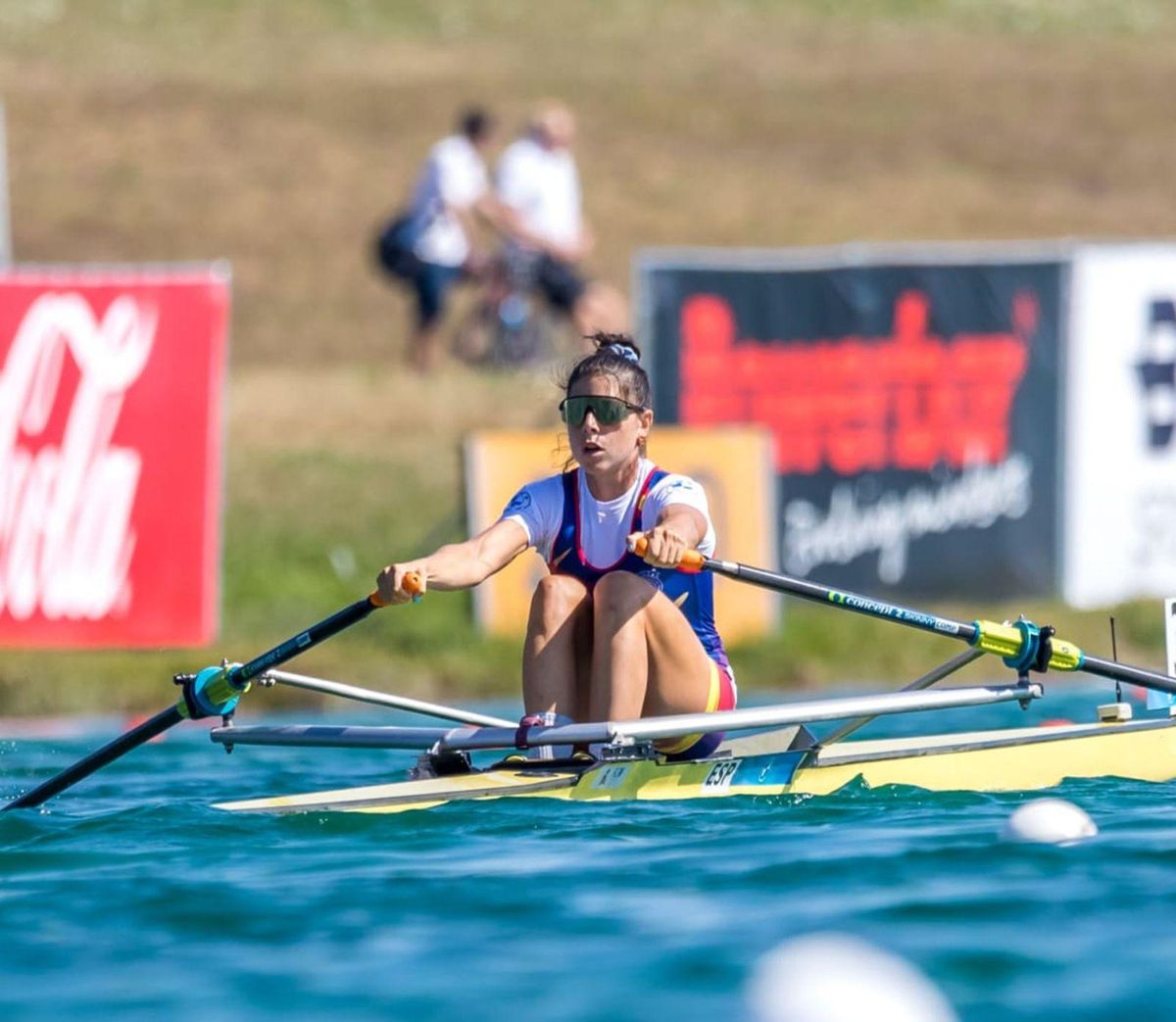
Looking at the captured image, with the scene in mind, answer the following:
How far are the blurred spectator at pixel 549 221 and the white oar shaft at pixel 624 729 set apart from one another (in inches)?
395

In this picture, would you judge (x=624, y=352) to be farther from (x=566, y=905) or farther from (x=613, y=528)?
(x=566, y=905)

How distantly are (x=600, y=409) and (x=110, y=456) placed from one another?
544 cm

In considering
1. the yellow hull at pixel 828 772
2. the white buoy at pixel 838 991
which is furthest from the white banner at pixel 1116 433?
the white buoy at pixel 838 991

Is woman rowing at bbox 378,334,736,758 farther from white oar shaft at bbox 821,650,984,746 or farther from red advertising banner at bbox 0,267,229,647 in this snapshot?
red advertising banner at bbox 0,267,229,647

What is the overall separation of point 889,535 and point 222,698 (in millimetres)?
6541

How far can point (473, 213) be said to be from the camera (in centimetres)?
1794

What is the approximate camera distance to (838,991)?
14.6 ft

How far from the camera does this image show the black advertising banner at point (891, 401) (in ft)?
44.1

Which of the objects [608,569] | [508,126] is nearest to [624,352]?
[608,569]

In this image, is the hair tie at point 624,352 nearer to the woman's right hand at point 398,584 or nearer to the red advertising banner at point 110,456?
the woman's right hand at point 398,584

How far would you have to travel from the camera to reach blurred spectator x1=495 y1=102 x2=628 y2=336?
17.5 metres

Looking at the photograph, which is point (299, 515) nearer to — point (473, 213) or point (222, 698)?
point (473, 213)

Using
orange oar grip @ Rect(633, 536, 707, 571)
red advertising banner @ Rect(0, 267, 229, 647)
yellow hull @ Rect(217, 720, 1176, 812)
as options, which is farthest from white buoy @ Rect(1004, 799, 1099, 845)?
red advertising banner @ Rect(0, 267, 229, 647)

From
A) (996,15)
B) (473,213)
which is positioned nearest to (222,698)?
(473,213)
